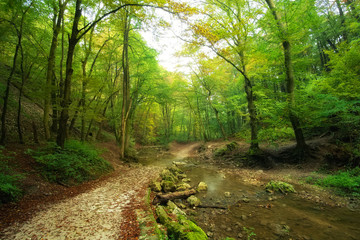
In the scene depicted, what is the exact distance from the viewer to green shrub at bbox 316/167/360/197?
5.56 m

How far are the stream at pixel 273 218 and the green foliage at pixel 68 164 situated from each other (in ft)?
16.0

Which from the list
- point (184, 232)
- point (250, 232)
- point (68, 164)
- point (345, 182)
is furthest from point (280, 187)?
point (68, 164)

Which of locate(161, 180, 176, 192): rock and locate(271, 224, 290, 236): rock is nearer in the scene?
locate(271, 224, 290, 236): rock

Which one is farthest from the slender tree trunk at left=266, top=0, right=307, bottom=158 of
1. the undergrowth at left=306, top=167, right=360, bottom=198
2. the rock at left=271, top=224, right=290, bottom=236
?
the rock at left=271, top=224, right=290, bottom=236

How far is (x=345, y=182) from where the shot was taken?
591cm

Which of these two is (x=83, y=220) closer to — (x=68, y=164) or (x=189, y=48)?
(x=68, y=164)

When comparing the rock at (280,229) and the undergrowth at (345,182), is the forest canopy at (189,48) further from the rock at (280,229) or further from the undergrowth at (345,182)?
the rock at (280,229)

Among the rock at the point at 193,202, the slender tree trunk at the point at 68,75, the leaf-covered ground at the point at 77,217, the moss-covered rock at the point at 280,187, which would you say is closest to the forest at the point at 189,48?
the slender tree trunk at the point at 68,75

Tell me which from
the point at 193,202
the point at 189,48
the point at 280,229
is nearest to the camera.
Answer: the point at 280,229

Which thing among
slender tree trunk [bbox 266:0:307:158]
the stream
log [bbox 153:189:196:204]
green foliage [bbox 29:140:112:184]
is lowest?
the stream

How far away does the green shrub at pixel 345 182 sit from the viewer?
5.56 meters

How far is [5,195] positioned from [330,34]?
2334cm

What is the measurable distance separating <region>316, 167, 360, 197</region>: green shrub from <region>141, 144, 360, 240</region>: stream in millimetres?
1062

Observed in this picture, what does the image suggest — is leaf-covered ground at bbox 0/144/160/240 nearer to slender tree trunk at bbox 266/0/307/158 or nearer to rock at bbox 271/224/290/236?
rock at bbox 271/224/290/236
